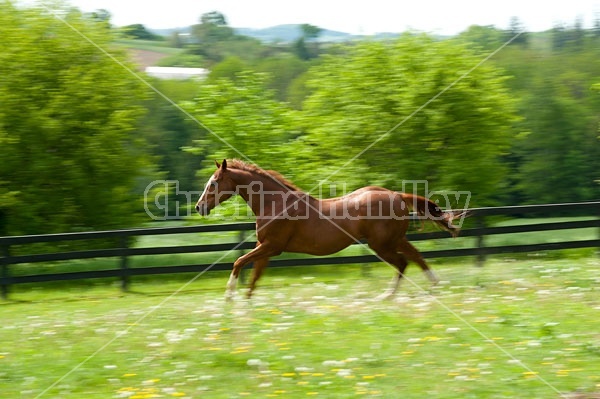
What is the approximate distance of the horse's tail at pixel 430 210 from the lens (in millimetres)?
10188

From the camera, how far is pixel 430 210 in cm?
1037

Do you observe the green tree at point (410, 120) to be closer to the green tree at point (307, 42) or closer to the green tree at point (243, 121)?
the green tree at point (243, 121)

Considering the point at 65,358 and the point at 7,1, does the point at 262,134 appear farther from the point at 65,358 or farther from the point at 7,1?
the point at 65,358

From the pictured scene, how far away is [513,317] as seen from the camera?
26.0ft

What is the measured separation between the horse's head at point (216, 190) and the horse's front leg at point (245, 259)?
0.79 metres

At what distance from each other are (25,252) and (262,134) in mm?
7049

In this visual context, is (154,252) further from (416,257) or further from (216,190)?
(416,257)

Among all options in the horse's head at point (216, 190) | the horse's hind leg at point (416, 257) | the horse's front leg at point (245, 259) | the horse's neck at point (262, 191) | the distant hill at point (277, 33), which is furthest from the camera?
the distant hill at point (277, 33)

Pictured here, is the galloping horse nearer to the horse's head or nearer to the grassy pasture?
the horse's head

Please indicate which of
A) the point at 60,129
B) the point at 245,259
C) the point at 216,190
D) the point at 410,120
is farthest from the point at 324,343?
the point at 410,120

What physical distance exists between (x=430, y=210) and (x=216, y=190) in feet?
10.0

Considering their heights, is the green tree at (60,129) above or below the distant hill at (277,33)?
below

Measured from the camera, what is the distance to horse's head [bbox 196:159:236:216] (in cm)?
970

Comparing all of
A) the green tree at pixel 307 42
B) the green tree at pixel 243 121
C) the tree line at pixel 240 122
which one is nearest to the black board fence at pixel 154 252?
the tree line at pixel 240 122
